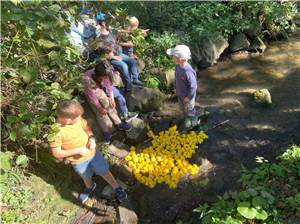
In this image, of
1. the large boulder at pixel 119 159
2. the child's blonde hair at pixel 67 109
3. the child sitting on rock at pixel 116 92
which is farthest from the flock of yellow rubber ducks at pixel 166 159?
the child's blonde hair at pixel 67 109

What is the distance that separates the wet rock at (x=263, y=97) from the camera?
6.71 meters

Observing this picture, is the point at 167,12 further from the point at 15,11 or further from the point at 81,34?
the point at 15,11

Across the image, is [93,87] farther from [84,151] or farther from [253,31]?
[253,31]

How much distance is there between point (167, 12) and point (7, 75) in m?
4.92

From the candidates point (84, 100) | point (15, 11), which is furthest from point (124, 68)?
point (15, 11)

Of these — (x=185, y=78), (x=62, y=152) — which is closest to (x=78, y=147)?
(x=62, y=152)

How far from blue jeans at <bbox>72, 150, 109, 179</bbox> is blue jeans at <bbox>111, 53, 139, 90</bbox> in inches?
79.3

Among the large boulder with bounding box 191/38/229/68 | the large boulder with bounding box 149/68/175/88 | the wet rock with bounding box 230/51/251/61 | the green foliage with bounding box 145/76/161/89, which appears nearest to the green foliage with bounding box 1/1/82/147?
the green foliage with bounding box 145/76/161/89

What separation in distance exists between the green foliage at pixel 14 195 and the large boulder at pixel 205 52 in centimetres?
447

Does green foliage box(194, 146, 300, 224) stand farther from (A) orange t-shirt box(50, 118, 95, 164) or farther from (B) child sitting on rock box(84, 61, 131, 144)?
(B) child sitting on rock box(84, 61, 131, 144)

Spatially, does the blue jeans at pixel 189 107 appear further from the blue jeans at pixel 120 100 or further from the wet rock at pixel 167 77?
the wet rock at pixel 167 77

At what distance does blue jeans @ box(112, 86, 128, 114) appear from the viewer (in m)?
5.91

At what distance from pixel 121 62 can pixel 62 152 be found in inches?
99.4

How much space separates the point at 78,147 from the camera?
15.0 feet
